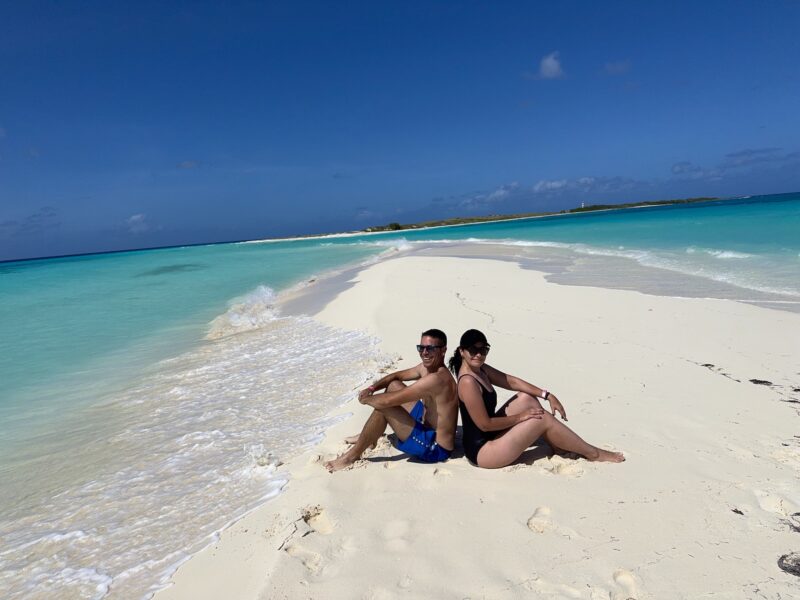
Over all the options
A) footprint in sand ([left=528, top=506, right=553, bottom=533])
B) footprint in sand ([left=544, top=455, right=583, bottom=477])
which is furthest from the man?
footprint in sand ([left=528, top=506, right=553, bottom=533])

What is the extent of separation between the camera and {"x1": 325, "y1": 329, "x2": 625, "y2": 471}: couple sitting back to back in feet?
12.2

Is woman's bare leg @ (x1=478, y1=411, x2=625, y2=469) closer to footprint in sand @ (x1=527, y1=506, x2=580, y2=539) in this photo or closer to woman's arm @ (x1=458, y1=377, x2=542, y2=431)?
woman's arm @ (x1=458, y1=377, x2=542, y2=431)

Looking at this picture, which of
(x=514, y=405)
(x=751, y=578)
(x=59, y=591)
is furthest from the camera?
(x=514, y=405)

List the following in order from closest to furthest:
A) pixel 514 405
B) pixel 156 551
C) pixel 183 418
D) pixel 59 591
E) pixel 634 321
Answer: pixel 59 591 → pixel 156 551 → pixel 514 405 → pixel 183 418 → pixel 634 321

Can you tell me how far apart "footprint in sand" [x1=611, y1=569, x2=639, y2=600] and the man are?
1.61 m

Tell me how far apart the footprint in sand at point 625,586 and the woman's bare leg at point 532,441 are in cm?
118

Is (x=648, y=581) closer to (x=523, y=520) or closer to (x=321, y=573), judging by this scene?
(x=523, y=520)

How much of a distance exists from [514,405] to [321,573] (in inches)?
76.6

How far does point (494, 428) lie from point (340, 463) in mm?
1281

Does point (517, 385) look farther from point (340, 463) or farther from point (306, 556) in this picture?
point (306, 556)

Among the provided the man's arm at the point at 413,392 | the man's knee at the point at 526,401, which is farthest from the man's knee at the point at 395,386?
the man's knee at the point at 526,401

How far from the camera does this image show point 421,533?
3062mm

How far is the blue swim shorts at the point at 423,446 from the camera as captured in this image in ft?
13.0

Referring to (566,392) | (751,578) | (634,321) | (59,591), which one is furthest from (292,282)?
(751,578)
